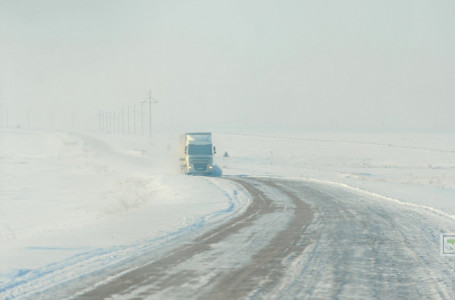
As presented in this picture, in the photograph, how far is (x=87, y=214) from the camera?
26281mm

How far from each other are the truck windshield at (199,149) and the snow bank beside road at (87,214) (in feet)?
17.5

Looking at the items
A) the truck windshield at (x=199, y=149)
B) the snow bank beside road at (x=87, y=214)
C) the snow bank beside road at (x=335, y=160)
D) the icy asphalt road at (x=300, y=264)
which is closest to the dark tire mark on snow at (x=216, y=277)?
the icy asphalt road at (x=300, y=264)

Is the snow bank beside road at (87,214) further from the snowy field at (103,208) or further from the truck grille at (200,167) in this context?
the truck grille at (200,167)

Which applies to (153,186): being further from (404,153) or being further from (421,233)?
(404,153)

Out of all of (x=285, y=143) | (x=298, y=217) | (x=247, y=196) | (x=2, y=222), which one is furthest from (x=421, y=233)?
(x=285, y=143)

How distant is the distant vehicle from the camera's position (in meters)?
44.6

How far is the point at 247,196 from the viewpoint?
87.8 feet

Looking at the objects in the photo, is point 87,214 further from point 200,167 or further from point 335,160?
point 335,160

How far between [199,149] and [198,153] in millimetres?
343

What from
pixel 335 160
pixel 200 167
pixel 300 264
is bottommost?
pixel 300 264

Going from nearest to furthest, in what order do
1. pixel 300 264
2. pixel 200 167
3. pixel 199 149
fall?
pixel 300 264
pixel 199 149
pixel 200 167

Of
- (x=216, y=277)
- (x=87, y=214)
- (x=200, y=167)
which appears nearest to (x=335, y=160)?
(x=200, y=167)

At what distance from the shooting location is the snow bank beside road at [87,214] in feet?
36.2

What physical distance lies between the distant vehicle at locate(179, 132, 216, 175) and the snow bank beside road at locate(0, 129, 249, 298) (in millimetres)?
5127
